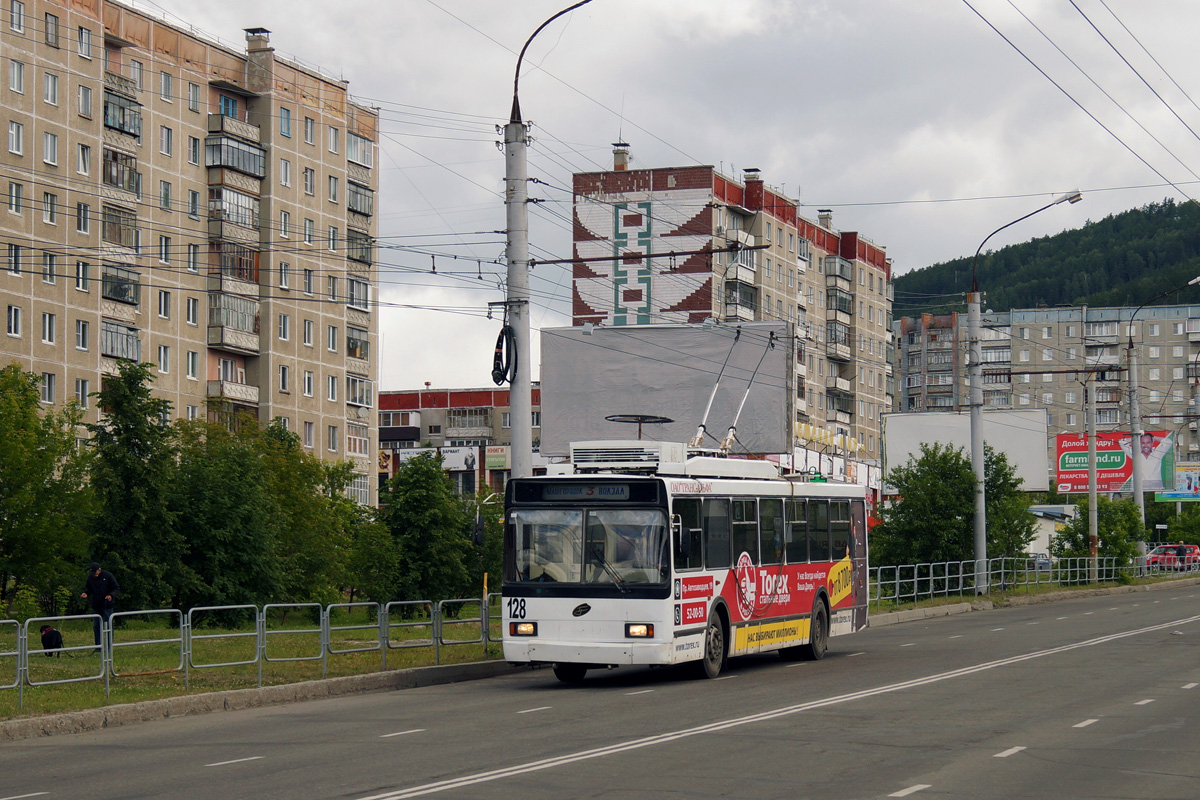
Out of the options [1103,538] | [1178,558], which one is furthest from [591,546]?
[1178,558]

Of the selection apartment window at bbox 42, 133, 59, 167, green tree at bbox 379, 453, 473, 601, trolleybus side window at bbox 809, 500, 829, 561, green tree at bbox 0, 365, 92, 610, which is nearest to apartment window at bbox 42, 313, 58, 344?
apartment window at bbox 42, 133, 59, 167

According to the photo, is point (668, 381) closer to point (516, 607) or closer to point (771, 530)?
point (771, 530)

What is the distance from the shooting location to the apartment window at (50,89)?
66688 mm

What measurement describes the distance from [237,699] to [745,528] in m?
7.60

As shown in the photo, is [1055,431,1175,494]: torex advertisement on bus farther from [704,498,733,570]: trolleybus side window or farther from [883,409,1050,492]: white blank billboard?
[704,498,733,570]: trolleybus side window

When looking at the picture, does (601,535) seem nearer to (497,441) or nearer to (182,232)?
(182,232)

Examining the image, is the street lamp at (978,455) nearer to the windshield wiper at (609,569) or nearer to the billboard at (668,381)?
the billboard at (668,381)

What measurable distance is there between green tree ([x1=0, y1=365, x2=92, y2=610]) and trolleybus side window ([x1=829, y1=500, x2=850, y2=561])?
27346mm

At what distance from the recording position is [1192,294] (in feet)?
639

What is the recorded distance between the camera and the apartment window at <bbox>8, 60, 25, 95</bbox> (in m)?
65.1

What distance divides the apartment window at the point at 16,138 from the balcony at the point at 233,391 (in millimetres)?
15713

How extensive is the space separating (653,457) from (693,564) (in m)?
1.57

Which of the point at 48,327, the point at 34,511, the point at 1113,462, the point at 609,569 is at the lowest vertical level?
the point at 609,569

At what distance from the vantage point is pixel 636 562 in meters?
19.9
